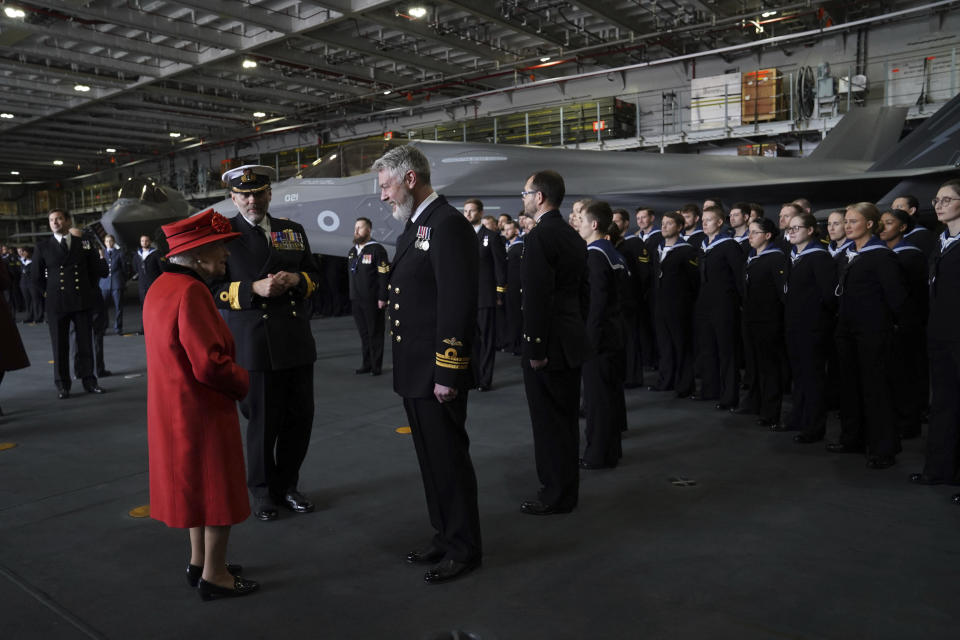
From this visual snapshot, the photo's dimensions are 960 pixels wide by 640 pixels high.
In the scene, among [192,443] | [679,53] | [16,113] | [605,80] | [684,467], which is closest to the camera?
[192,443]

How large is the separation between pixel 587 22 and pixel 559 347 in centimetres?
1423

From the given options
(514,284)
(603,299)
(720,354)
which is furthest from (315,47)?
(603,299)

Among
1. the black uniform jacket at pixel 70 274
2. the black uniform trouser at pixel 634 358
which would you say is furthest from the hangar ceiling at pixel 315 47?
the black uniform trouser at pixel 634 358

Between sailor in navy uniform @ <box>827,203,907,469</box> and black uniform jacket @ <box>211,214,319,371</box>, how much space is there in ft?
11.5

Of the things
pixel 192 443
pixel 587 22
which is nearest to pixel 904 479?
pixel 192 443

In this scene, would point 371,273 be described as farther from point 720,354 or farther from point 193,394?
point 193,394

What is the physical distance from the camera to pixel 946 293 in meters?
3.59

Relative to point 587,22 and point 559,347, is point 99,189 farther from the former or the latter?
point 559,347

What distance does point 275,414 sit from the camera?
135 inches

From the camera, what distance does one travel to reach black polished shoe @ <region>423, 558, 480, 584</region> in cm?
268

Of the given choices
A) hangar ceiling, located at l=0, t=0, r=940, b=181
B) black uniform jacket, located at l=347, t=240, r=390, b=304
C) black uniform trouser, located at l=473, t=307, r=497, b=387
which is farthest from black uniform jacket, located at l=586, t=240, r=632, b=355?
hangar ceiling, located at l=0, t=0, r=940, b=181

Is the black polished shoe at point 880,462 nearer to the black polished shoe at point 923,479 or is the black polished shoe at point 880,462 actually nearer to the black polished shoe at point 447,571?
the black polished shoe at point 923,479

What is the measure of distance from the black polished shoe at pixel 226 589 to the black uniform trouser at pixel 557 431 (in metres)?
1.55

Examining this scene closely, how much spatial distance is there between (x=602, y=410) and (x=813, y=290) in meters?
1.90
